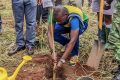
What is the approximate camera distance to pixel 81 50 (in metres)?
6.31

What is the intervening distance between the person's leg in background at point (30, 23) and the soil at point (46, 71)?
33 cm

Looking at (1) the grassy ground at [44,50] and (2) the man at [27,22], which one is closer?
(1) the grassy ground at [44,50]

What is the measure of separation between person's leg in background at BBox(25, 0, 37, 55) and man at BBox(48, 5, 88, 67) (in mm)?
484

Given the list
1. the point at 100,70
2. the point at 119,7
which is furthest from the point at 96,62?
the point at 119,7

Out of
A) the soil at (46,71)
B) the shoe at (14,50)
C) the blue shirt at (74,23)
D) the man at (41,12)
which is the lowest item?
the soil at (46,71)

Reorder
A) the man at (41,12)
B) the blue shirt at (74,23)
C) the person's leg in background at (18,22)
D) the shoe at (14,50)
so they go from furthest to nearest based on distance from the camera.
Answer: the man at (41,12)
the shoe at (14,50)
the person's leg in background at (18,22)
the blue shirt at (74,23)

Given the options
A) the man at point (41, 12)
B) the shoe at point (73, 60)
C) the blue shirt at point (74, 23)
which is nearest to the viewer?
the blue shirt at point (74, 23)

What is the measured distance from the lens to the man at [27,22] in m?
6.02

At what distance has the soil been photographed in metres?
5.33

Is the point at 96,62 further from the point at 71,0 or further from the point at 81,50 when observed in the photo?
the point at 71,0

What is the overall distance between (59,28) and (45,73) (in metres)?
0.92

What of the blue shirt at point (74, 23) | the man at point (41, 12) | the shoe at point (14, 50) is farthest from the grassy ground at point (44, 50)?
the blue shirt at point (74, 23)

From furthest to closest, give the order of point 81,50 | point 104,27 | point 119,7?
point 81,50
point 104,27
point 119,7

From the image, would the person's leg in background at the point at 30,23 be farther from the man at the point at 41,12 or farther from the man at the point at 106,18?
the man at the point at 106,18
